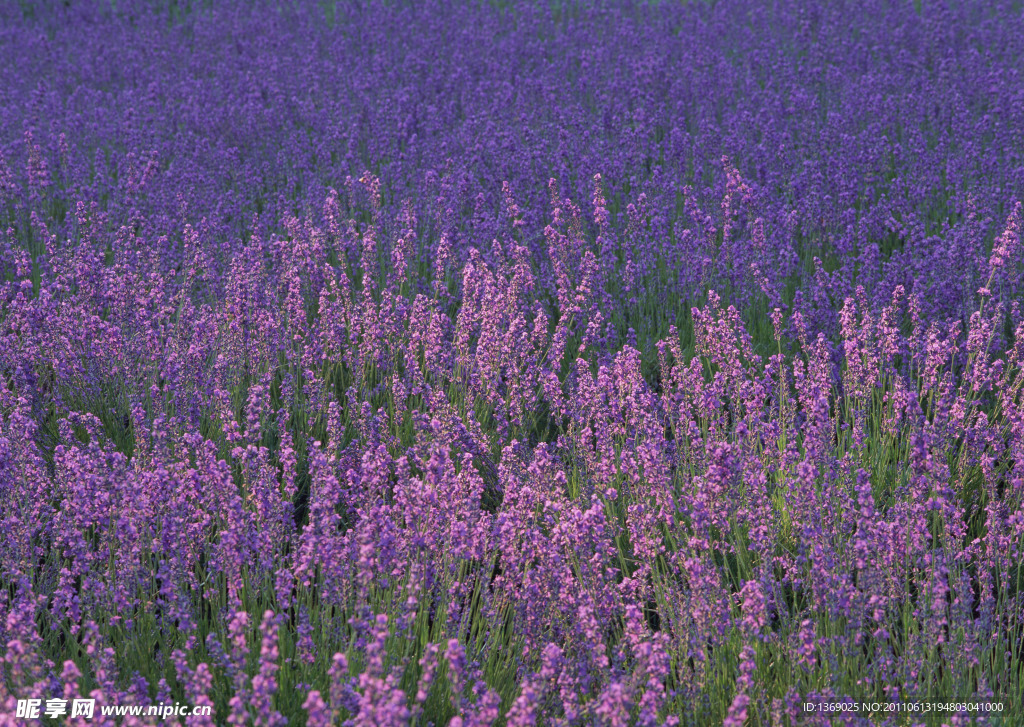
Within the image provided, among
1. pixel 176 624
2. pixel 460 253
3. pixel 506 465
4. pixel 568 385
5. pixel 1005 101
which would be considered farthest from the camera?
pixel 1005 101

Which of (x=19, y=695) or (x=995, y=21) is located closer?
(x=19, y=695)

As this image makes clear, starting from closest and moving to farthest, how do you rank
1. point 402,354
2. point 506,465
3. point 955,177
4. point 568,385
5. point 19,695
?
1. point 19,695
2. point 506,465
3. point 568,385
4. point 402,354
5. point 955,177

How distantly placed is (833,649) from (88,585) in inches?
68.4

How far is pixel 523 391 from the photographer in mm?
3564

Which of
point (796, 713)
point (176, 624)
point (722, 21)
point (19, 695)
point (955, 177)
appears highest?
point (722, 21)

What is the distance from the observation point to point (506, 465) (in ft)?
9.46

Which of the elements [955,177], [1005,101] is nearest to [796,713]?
[955,177]

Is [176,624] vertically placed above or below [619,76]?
below

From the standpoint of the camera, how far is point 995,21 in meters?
8.61

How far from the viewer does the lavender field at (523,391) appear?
2273 mm

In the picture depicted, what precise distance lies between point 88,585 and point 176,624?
0.27 metres

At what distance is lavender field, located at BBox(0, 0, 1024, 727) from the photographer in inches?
89.5

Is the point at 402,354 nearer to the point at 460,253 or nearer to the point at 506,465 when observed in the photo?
the point at 460,253

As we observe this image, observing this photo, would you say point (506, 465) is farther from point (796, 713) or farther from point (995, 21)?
point (995, 21)
